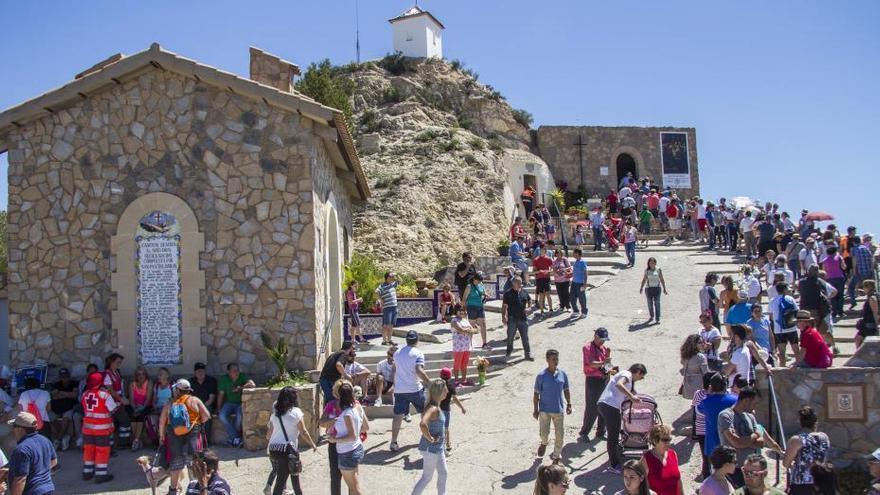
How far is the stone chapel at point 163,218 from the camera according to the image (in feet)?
45.2

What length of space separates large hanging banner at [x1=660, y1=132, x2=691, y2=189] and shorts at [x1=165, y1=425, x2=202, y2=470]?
117 ft

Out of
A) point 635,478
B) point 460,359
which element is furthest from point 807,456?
point 460,359

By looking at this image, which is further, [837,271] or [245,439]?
[837,271]

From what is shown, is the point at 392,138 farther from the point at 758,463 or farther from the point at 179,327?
the point at 758,463

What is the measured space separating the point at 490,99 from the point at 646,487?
37.2 meters

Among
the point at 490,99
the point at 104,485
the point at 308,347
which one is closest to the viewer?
the point at 104,485

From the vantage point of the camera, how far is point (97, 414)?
453 inches

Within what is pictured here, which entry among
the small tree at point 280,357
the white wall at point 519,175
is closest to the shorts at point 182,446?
the small tree at point 280,357

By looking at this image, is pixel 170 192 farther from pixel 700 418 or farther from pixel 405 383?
pixel 700 418

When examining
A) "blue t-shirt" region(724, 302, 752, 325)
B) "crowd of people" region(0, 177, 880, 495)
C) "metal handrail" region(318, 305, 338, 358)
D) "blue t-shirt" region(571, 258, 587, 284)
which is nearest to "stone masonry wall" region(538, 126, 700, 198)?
"crowd of people" region(0, 177, 880, 495)

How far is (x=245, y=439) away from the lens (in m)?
12.5

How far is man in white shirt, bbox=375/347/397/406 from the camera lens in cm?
1374

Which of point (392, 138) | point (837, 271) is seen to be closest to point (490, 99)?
point (392, 138)

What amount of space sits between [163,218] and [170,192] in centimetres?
47
